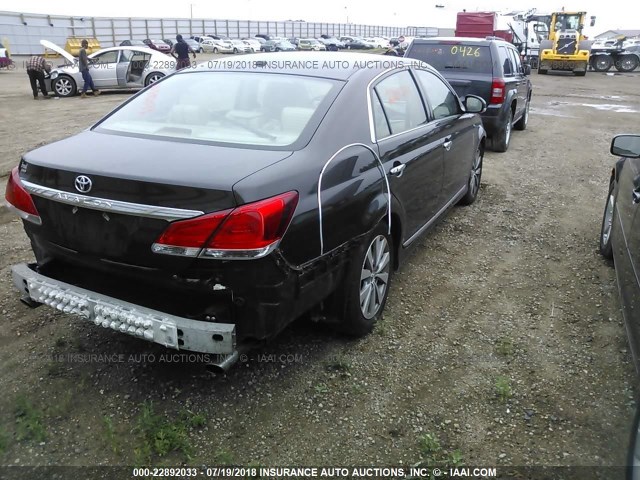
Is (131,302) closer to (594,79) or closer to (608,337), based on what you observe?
(608,337)

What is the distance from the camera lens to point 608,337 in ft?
11.5

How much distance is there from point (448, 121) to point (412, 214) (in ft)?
3.89

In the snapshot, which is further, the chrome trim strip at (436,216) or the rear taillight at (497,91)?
the rear taillight at (497,91)

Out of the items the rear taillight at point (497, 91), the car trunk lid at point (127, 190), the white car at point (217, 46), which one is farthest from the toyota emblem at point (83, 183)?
the white car at point (217, 46)

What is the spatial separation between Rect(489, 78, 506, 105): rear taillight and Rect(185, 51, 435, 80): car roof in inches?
190

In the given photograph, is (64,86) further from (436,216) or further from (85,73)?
(436,216)

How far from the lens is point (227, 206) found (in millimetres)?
2344

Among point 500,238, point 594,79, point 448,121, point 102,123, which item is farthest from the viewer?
point 594,79

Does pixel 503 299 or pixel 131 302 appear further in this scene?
pixel 503 299

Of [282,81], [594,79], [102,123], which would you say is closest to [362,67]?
[282,81]

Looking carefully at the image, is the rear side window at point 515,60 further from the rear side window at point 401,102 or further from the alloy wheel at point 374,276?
the alloy wheel at point 374,276

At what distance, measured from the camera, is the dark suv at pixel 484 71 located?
8.45m

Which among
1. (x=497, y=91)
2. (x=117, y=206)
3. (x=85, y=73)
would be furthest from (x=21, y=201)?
(x=85, y=73)

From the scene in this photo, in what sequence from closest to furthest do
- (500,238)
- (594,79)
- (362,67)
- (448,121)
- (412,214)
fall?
(362,67) < (412,214) < (448,121) < (500,238) < (594,79)
